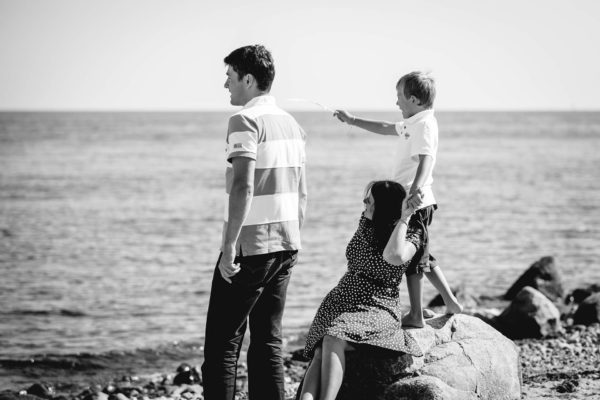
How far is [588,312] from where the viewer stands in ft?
40.6

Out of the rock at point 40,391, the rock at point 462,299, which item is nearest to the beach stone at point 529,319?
the rock at point 462,299

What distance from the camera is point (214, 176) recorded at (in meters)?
42.7

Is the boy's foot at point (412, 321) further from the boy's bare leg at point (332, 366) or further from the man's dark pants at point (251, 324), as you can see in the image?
the man's dark pants at point (251, 324)

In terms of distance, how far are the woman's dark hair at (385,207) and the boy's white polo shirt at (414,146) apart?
6.6 inches

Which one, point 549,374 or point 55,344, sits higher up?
point 549,374

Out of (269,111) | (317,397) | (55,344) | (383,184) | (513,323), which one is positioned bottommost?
(55,344)

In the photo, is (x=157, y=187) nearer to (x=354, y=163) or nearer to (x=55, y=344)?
(x=354, y=163)

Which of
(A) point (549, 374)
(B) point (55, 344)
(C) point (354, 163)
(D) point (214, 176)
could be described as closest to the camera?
(A) point (549, 374)

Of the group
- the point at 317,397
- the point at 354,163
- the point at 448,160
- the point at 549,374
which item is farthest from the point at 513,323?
the point at 448,160

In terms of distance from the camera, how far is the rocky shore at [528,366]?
26.0ft

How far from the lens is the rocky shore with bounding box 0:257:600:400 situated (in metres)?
7.92

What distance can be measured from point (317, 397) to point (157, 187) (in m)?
31.9

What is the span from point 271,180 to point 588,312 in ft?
28.9

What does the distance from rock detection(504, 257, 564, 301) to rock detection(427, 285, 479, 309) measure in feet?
3.35
